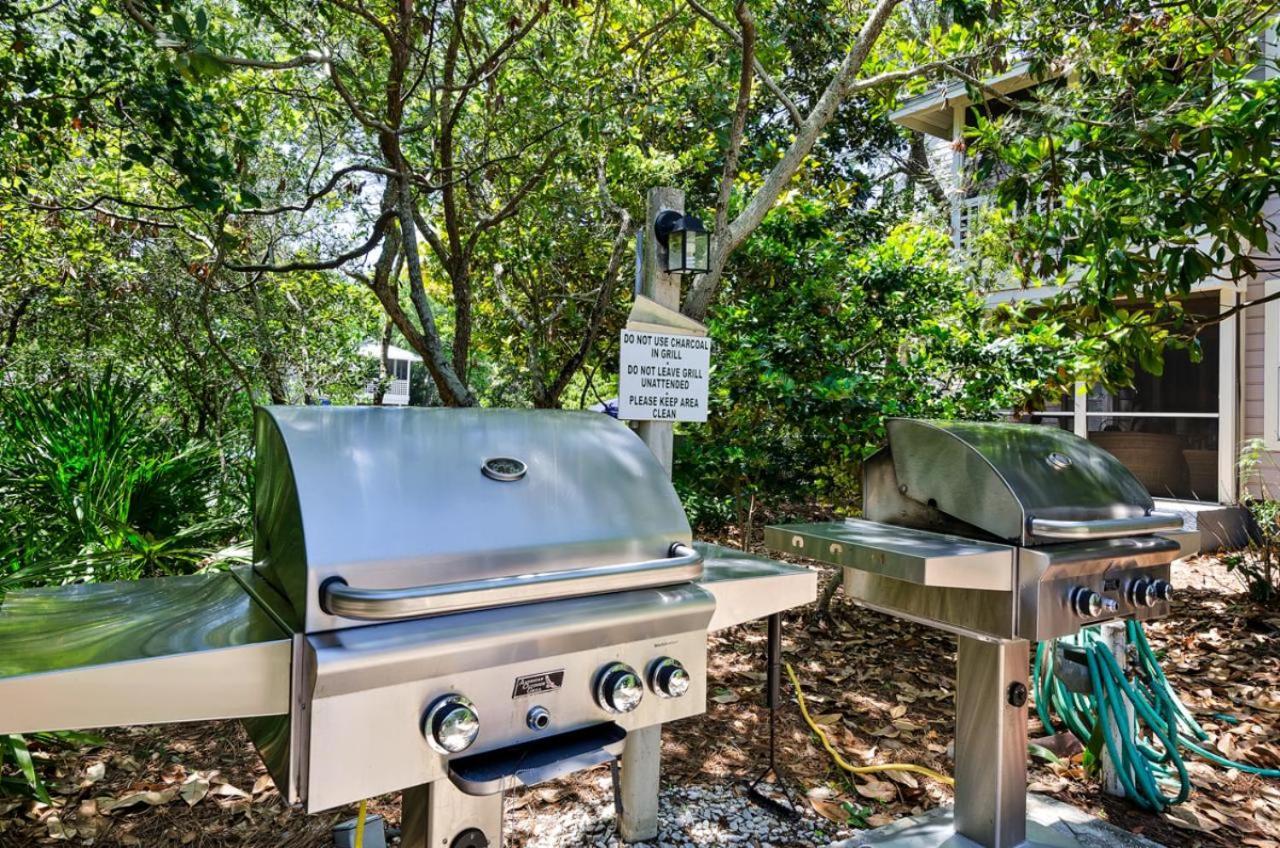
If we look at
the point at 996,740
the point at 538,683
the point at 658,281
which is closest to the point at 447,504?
the point at 538,683

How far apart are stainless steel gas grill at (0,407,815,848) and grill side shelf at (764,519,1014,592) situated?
0.55 meters

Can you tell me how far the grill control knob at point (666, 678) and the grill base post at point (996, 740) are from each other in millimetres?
Answer: 1280

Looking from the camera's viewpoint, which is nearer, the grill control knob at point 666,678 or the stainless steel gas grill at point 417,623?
the stainless steel gas grill at point 417,623

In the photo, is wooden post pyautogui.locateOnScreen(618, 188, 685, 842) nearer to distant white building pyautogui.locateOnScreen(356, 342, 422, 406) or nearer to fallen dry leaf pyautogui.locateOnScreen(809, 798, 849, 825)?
fallen dry leaf pyautogui.locateOnScreen(809, 798, 849, 825)

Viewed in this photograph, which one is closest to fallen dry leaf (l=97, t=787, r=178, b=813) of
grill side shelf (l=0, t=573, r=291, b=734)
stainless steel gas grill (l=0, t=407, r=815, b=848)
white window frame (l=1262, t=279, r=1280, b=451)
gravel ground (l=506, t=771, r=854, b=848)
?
gravel ground (l=506, t=771, r=854, b=848)

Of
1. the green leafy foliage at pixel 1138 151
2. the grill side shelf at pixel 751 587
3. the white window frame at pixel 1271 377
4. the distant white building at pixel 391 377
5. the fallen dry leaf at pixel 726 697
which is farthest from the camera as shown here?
the distant white building at pixel 391 377

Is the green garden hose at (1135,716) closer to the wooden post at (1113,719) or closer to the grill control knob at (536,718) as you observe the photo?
the wooden post at (1113,719)

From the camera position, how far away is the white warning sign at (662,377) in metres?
2.44

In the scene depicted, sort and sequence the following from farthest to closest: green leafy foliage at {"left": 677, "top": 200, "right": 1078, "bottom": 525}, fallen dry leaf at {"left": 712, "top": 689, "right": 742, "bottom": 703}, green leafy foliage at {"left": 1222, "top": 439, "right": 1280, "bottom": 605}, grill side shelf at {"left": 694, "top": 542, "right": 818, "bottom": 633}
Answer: green leafy foliage at {"left": 1222, "top": 439, "right": 1280, "bottom": 605} < green leafy foliage at {"left": 677, "top": 200, "right": 1078, "bottom": 525} < fallen dry leaf at {"left": 712, "top": 689, "right": 742, "bottom": 703} < grill side shelf at {"left": 694, "top": 542, "right": 818, "bottom": 633}

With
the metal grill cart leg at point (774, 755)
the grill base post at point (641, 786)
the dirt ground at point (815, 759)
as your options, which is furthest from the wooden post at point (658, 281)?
the dirt ground at point (815, 759)

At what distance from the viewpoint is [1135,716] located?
9.02 ft

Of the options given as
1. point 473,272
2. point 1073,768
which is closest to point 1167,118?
point 1073,768

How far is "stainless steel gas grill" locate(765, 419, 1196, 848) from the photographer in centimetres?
192

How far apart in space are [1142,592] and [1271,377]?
6.32 metres
